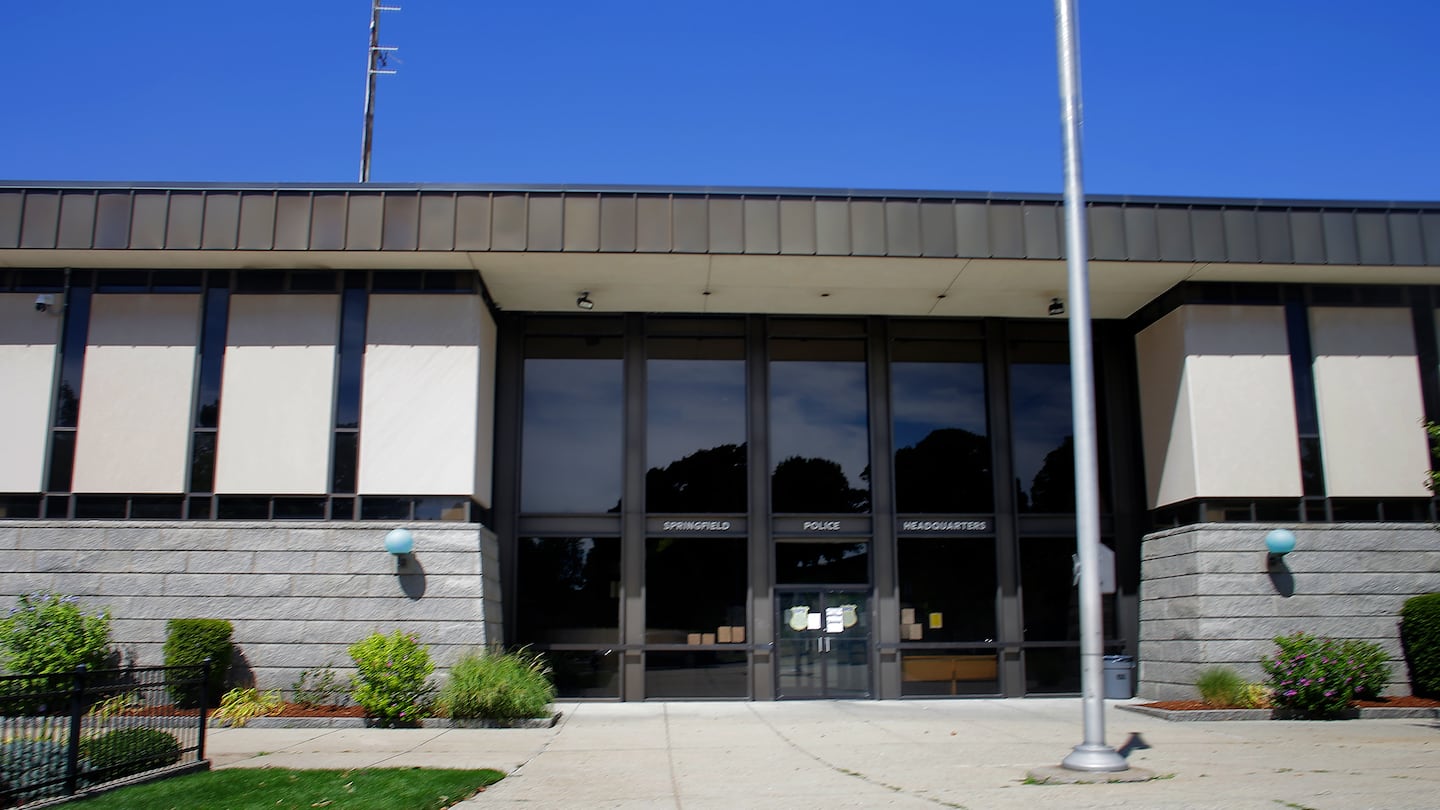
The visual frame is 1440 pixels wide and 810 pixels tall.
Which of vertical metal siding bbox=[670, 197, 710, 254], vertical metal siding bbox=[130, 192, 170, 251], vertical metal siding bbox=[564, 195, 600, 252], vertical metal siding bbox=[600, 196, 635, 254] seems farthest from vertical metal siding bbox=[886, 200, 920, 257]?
vertical metal siding bbox=[130, 192, 170, 251]

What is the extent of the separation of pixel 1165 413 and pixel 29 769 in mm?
17326

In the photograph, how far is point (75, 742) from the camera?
9.78 metres

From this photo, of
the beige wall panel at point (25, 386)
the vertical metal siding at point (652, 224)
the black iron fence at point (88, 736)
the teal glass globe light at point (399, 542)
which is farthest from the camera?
the beige wall panel at point (25, 386)

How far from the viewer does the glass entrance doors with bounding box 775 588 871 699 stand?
67.1 ft

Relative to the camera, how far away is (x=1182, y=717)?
54.7 feet

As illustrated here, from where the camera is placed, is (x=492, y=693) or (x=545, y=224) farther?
(x=545, y=224)

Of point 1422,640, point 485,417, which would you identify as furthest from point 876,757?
point 1422,640

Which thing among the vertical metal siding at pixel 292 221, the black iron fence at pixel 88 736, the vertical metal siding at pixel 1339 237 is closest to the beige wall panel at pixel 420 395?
the vertical metal siding at pixel 292 221

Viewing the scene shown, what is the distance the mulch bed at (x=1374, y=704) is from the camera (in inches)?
672

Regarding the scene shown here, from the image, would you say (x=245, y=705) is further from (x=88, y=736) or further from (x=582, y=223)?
(x=582, y=223)

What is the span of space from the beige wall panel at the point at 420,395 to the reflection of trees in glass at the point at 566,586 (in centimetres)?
256

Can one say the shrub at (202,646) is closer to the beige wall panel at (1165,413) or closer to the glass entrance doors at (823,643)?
the glass entrance doors at (823,643)

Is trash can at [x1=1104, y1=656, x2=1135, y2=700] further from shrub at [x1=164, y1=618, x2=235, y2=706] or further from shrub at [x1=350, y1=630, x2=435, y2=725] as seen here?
shrub at [x1=164, y1=618, x2=235, y2=706]

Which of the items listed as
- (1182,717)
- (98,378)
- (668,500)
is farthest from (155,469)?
(1182,717)
